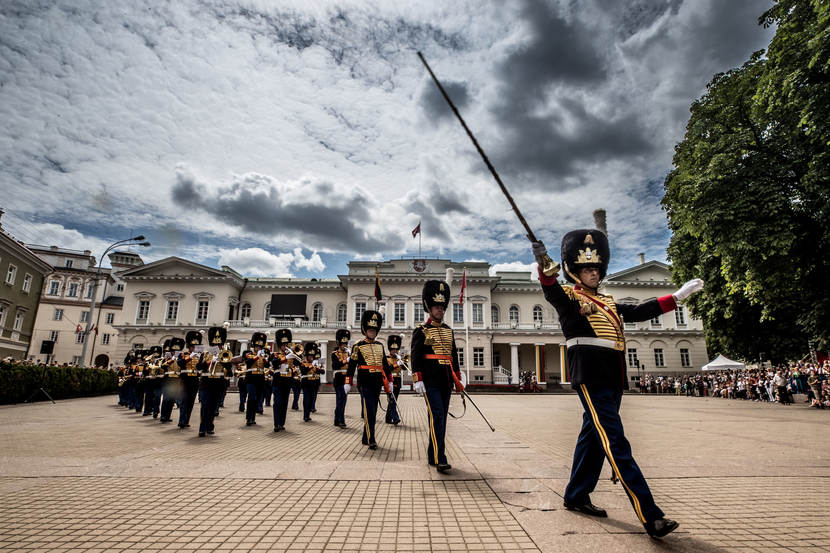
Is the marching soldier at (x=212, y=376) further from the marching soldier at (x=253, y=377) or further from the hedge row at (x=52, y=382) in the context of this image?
the hedge row at (x=52, y=382)

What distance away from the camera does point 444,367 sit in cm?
582

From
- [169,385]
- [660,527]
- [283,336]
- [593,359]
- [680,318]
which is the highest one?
[680,318]

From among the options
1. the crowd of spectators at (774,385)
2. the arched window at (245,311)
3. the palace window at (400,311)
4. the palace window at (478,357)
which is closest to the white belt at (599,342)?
the crowd of spectators at (774,385)

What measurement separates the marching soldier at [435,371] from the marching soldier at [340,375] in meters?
4.08

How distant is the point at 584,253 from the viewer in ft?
13.8

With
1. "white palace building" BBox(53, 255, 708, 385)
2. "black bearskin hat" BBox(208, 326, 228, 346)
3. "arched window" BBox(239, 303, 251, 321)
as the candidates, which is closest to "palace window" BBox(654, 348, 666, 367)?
"white palace building" BBox(53, 255, 708, 385)

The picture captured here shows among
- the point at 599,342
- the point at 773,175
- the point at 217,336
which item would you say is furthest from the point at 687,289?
the point at 773,175

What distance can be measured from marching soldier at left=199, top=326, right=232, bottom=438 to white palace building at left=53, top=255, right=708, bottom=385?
105ft

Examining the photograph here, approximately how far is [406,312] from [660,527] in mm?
41630

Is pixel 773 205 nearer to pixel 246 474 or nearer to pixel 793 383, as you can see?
pixel 246 474

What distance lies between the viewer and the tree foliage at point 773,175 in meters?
12.1

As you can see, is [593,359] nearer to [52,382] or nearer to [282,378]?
[282,378]

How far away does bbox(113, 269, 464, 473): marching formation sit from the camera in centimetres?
578

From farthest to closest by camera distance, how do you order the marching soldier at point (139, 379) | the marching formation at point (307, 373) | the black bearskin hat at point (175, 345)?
the marching soldier at point (139, 379)
the black bearskin hat at point (175, 345)
the marching formation at point (307, 373)
